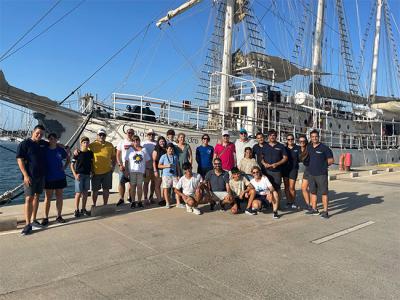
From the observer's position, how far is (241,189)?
730 centimetres

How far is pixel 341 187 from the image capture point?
11766 millimetres

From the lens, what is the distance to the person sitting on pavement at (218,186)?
7.30 m

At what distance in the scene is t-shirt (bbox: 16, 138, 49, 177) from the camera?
5.45 meters

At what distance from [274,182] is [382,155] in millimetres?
21730

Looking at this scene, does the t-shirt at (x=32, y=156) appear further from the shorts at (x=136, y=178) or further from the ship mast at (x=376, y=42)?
the ship mast at (x=376, y=42)

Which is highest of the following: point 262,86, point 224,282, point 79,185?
point 262,86

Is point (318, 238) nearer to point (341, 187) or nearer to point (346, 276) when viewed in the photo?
point (346, 276)

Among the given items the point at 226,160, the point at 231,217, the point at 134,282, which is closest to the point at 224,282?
the point at 134,282

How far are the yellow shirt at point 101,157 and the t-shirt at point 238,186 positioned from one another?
2.53 m

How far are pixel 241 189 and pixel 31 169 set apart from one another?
3.94 meters

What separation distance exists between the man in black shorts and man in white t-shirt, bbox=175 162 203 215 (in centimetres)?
152

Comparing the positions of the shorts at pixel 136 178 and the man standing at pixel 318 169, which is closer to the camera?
the man standing at pixel 318 169

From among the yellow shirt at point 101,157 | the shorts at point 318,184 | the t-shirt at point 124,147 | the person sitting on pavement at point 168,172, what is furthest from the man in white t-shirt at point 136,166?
the shorts at point 318,184

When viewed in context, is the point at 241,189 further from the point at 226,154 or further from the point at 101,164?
the point at 101,164
